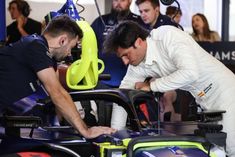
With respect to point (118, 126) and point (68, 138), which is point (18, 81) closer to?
point (68, 138)

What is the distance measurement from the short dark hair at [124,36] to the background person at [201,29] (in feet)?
10.6

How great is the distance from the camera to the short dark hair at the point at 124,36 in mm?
2582

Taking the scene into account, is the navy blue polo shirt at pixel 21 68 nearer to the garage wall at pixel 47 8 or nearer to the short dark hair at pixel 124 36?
the short dark hair at pixel 124 36

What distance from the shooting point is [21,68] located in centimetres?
247

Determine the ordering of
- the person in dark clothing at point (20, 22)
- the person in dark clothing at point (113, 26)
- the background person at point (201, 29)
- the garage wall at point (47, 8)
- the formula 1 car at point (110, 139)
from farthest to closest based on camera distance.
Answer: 1. the background person at point (201, 29)
2. the garage wall at point (47, 8)
3. the person in dark clothing at point (20, 22)
4. the person in dark clothing at point (113, 26)
5. the formula 1 car at point (110, 139)

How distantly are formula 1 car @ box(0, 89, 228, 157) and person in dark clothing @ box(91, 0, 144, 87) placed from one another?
1.72m

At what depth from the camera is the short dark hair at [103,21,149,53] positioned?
102 inches

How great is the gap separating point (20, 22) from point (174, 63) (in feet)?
9.66

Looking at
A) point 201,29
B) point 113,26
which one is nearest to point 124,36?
point 113,26

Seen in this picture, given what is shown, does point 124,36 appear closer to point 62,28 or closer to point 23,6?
point 62,28

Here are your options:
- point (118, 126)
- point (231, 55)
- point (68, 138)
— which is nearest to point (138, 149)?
point (68, 138)

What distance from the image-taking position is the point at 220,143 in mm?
2283

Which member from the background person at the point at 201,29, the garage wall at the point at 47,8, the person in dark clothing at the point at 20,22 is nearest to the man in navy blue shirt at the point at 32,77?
the person in dark clothing at the point at 20,22

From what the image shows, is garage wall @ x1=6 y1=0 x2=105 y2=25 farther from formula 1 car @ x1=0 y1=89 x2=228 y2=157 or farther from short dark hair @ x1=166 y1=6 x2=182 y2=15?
formula 1 car @ x1=0 y1=89 x2=228 y2=157
